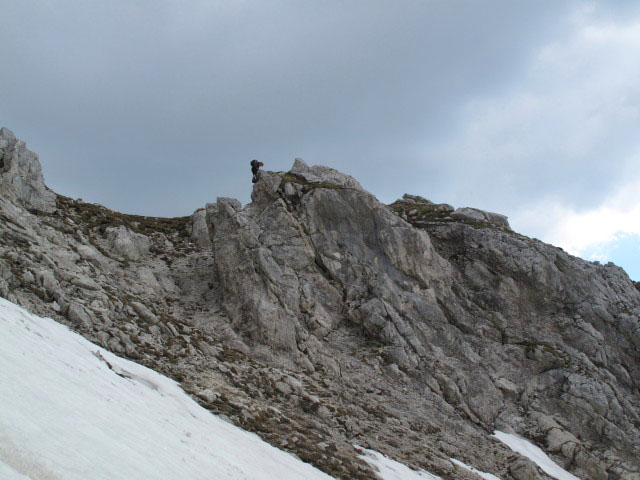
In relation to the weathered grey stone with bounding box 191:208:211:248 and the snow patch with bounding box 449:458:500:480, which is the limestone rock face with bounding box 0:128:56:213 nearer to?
the weathered grey stone with bounding box 191:208:211:248

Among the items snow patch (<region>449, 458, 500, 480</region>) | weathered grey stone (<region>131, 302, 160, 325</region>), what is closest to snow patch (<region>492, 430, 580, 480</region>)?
snow patch (<region>449, 458, 500, 480</region>)

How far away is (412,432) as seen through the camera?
26.4 metres

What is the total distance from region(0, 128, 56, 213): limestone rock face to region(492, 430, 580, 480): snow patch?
4050cm

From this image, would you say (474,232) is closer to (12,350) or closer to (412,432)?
(412,432)

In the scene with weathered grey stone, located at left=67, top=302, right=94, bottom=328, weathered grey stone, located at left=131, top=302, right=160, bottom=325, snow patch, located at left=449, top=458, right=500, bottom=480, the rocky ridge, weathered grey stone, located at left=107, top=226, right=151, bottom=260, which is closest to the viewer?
weathered grey stone, located at left=67, top=302, right=94, bottom=328

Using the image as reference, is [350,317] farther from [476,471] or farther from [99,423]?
[99,423]

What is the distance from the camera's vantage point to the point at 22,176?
36.6 meters

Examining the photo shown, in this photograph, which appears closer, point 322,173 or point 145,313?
point 145,313

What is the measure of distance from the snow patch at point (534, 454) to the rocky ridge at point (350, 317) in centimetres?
110

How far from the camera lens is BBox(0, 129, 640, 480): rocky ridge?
22.8 m

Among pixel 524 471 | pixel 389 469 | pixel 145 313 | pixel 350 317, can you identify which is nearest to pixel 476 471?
pixel 524 471

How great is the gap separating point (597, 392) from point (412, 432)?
18.6 metres

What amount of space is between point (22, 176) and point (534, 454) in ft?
149

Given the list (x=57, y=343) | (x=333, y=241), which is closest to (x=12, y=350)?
(x=57, y=343)
